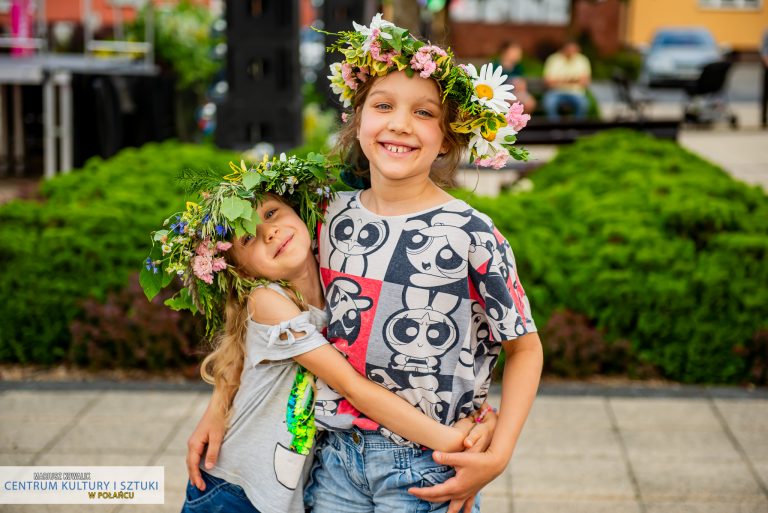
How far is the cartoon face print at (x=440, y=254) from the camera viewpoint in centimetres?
210

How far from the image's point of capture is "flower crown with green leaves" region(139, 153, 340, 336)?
215 centimetres

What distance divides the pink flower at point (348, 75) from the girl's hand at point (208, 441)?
0.86 m

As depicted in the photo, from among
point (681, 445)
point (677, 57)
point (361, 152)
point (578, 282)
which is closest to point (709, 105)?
point (677, 57)

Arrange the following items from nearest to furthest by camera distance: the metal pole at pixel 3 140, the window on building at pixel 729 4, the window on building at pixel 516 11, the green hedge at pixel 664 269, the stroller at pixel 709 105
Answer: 1. the green hedge at pixel 664 269
2. the metal pole at pixel 3 140
3. the stroller at pixel 709 105
4. the window on building at pixel 729 4
5. the window on building at pixel 516 11

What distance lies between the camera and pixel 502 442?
6.81 ft

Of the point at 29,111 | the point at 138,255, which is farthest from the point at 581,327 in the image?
the point at 29,111

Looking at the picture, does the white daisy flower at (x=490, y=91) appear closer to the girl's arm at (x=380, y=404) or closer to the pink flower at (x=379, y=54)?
the pink flower at (x=379, y=54)

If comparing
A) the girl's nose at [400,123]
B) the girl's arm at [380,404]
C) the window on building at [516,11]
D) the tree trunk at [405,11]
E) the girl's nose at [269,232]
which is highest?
the window on building at [516,11]

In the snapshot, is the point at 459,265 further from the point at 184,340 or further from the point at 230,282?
the point at 184,340

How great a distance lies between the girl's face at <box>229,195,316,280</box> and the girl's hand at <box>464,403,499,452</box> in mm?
553

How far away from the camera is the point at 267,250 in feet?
7.22

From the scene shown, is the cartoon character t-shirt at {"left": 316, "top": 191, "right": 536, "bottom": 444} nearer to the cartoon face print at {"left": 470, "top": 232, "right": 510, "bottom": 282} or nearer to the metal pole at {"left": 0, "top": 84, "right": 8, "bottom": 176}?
the cartoon face print at {"left": 470, "top": 232, "right": 510, "bottom": 282}

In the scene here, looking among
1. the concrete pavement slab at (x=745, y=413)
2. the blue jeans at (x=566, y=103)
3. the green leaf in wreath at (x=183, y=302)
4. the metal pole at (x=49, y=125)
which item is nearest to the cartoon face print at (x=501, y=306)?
the green leaf in wreath at (x=183, y=302)

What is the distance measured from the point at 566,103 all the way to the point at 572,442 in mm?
10845
